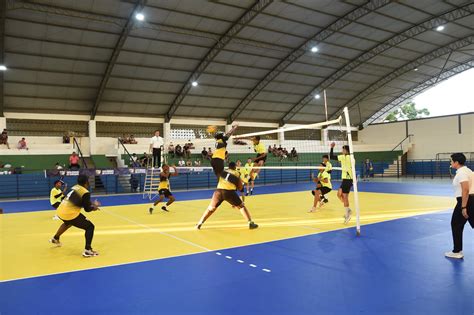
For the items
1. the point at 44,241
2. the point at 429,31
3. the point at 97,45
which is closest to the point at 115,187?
the point at 97,45

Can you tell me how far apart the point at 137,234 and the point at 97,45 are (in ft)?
60.7

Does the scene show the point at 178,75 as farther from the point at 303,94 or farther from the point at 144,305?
the point at 144,305

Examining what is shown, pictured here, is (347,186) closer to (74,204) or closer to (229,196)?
(229,196)

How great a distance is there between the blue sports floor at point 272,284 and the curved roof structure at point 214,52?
18544mm

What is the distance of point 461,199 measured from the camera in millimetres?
6410

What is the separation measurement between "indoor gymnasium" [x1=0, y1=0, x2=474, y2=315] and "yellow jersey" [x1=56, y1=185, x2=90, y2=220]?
0.04 metres

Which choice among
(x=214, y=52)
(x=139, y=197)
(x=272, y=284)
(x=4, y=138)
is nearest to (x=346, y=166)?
(x=272, y=284)

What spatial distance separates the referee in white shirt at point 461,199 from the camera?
6168mm

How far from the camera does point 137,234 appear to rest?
9422 mm

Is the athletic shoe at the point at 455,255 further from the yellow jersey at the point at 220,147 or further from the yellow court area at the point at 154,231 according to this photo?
the yellow jersey at the point at 220,147

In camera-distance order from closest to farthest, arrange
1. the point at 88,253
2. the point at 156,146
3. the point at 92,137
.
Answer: the point at 88,253, the point at 156,146, the point at 92,137

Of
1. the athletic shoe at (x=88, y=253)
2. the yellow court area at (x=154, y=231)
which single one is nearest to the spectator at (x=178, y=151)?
the yellow court area at (x=154, y=231)

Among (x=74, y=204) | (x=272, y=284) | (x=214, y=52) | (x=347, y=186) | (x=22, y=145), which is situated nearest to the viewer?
(x=272, y=284)

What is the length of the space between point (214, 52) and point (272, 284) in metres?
23.6
